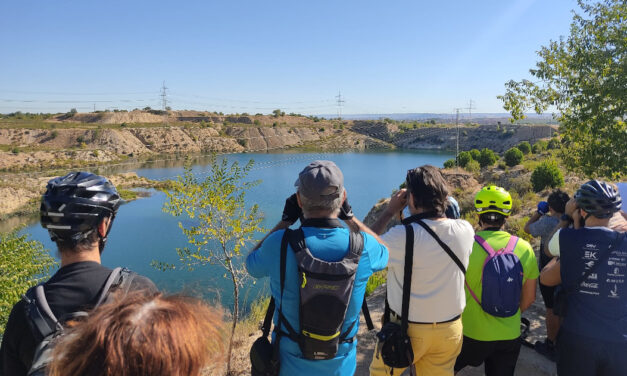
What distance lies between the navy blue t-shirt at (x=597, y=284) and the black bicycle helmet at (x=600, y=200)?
170 mm

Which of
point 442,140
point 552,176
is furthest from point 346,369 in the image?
point 442,140

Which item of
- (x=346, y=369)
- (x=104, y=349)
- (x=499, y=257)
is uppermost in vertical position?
(x=104, y=349)

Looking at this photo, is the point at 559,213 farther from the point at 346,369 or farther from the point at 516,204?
the point at 516,204

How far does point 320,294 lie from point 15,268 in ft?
24.3

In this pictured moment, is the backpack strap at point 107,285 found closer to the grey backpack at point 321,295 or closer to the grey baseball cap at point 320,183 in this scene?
the grey backpack at point 321,295

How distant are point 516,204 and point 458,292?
12962 millimetres

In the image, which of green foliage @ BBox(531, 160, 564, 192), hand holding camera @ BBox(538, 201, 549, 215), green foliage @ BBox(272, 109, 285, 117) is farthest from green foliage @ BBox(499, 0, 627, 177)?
green foliage @ BBox(272, 109, 285, 117)

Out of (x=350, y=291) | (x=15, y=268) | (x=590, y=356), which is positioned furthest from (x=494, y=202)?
(x=15, y=268)

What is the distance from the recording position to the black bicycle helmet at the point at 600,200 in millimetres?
2479

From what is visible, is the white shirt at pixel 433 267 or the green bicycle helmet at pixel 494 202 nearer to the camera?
the white shirt at pixel 433 267

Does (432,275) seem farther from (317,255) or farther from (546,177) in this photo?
(546,177)

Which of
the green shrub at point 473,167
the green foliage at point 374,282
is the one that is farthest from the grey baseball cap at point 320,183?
the green shrub at point 473,167

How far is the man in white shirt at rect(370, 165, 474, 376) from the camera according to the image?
2467 millimetres

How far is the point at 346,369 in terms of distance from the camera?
2236 mm
